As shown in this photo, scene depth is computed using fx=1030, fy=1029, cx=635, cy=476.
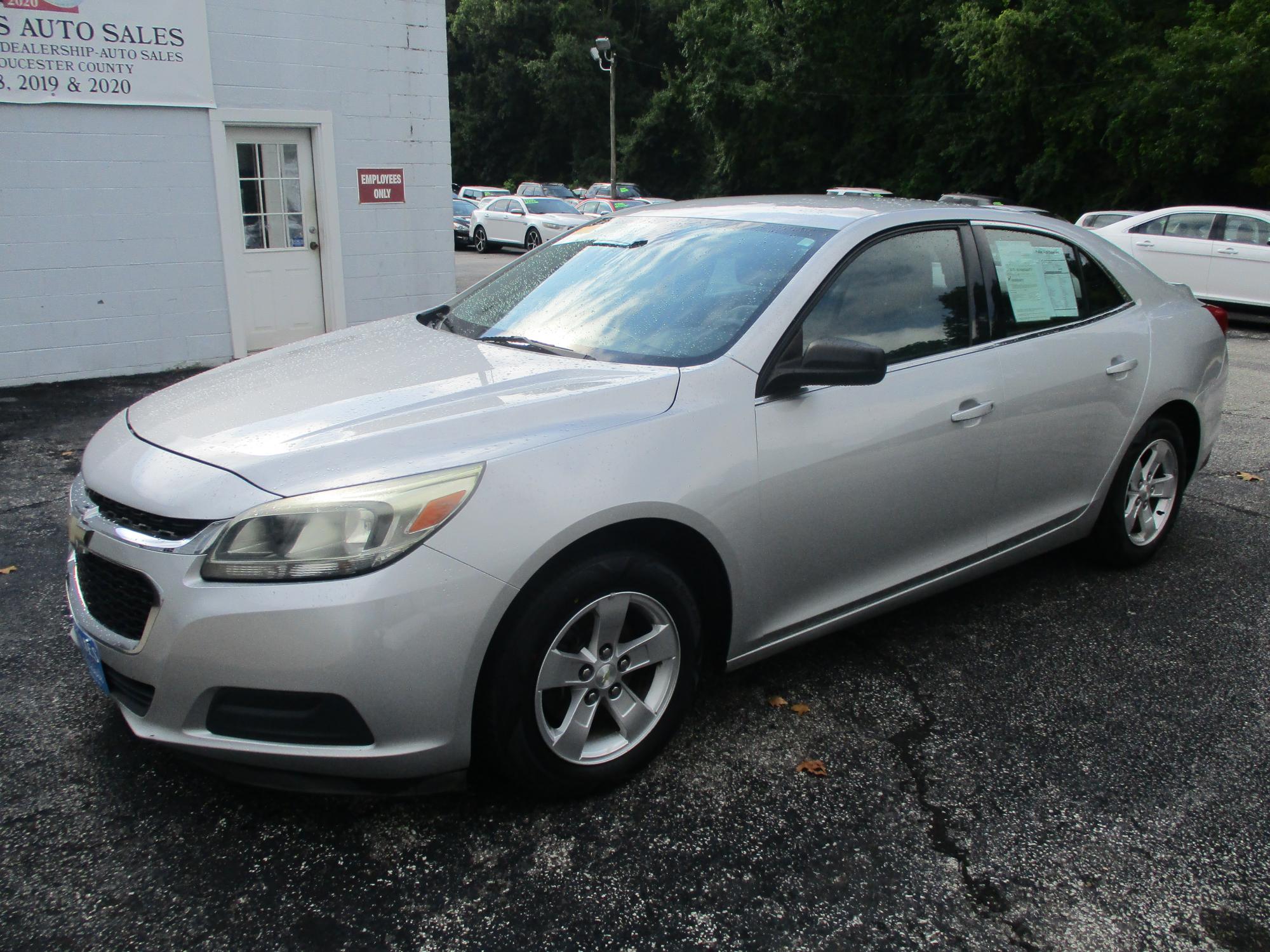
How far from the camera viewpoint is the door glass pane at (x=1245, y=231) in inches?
520

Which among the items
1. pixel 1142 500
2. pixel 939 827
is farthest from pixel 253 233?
pixel 939 827

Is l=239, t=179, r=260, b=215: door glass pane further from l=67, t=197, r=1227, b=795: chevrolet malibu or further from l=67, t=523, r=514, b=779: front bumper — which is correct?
l=67, t=523, r=514, b=779: front bumper

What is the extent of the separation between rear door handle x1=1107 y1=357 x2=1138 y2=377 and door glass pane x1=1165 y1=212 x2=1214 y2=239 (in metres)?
11.4

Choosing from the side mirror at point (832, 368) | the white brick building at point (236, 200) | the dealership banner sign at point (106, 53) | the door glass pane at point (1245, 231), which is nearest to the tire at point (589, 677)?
the side mirror at point (832, 368)

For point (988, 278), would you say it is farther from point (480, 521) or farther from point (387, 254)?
point (387, 254)

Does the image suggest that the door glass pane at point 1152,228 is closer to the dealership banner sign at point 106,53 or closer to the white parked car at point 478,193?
the dealership banner sign at point 106,53

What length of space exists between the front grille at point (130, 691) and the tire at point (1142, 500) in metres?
3.64

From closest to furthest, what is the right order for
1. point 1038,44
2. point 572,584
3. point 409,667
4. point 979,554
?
point 409,667 < point 572,584 < point 979,554 < point 1038,44

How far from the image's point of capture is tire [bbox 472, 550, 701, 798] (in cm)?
255

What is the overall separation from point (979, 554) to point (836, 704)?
0.83m

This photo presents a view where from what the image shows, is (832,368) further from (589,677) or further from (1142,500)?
(1142,500)

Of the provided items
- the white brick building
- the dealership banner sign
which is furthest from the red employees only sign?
the dealership banner sign

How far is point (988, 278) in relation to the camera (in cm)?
378

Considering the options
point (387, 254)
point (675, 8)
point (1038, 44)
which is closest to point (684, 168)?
point (675, 8)
